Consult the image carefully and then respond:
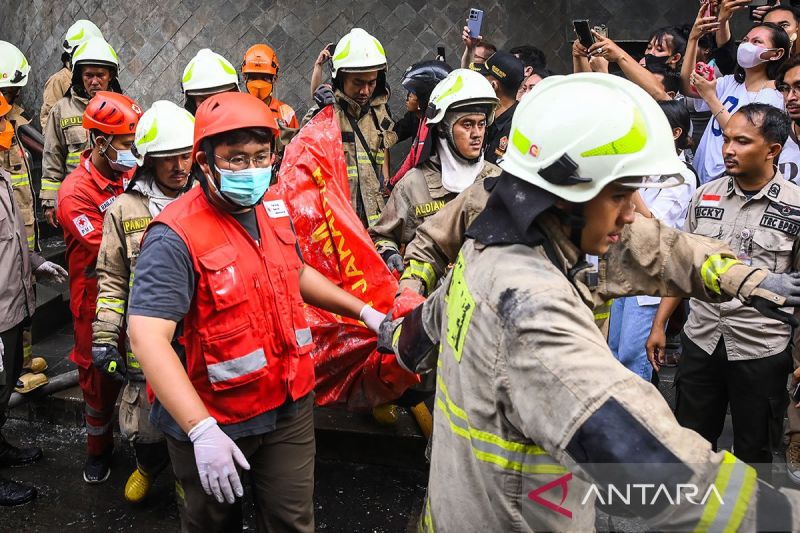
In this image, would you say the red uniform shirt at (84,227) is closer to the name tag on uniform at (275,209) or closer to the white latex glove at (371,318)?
the name tag on uniform at (275,209)

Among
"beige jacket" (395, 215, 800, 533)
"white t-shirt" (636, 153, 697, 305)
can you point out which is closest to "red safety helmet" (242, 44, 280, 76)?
"white t-shirt" (636, 153, 697, 305)

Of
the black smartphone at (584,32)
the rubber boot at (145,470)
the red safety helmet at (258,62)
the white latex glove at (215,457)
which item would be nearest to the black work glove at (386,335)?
the white latex glove at (215,457)

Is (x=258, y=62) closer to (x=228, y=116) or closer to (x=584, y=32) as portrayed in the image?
(x=584, y=32)

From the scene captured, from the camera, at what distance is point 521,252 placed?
69.0 inches

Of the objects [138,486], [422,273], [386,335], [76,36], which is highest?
[76,36]

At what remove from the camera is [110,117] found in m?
4.02

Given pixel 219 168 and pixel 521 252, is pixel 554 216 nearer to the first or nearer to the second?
pixel 521 252

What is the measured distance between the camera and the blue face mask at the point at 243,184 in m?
2.61

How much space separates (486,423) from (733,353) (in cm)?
232

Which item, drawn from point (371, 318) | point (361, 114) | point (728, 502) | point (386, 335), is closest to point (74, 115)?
point (361, 114)

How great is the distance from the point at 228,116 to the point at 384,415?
2365mm

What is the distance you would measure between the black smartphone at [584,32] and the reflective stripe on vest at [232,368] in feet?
13.5

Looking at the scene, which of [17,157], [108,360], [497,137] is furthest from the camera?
[17,157]

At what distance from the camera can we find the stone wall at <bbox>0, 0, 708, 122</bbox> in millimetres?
8070
